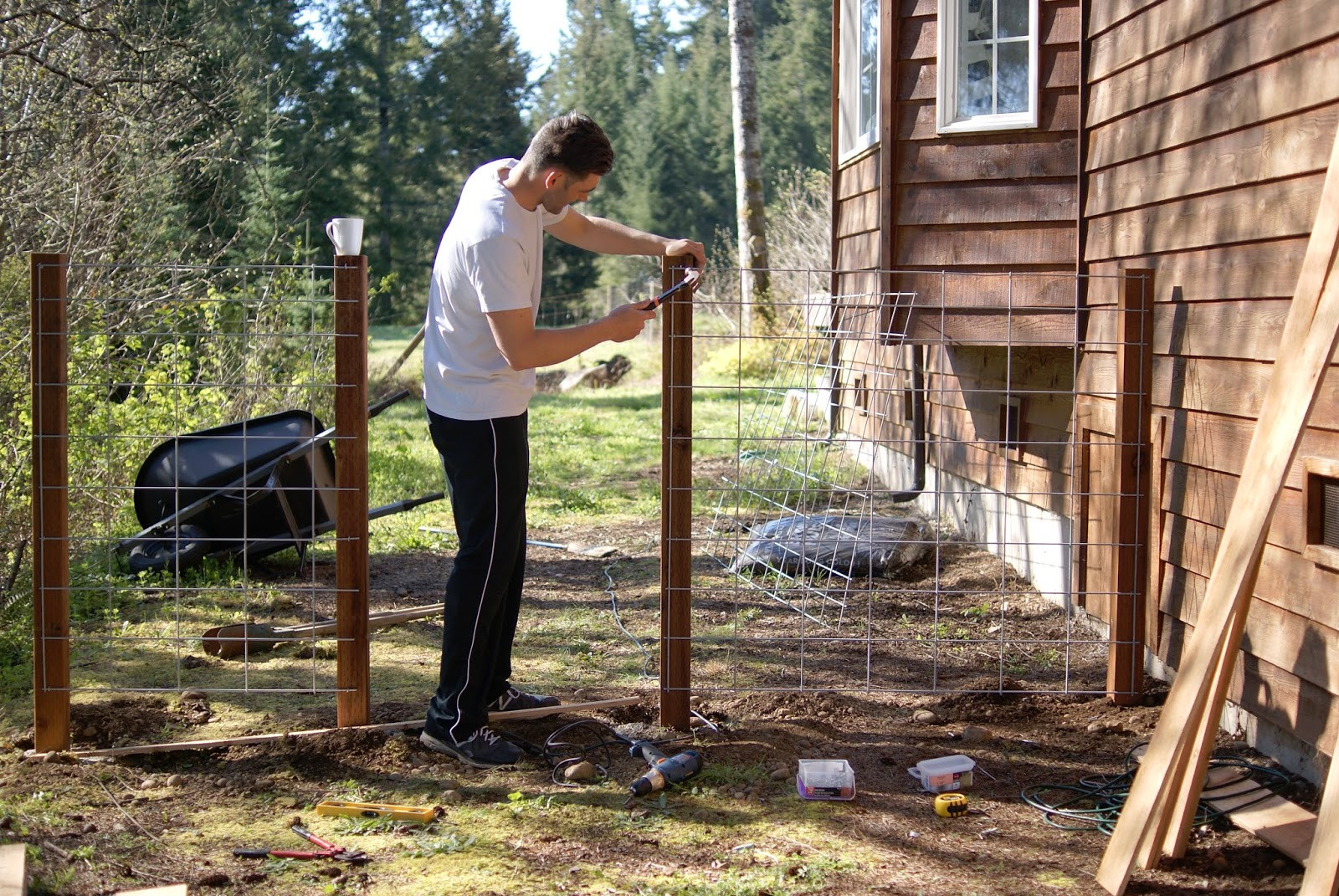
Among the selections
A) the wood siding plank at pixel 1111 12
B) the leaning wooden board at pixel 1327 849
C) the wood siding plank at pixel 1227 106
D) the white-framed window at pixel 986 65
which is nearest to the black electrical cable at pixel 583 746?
the leaning wooden board at pixel 1327 849

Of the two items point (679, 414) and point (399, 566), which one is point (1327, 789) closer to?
point (679, 414)

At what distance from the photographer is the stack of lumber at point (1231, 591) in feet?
9.44

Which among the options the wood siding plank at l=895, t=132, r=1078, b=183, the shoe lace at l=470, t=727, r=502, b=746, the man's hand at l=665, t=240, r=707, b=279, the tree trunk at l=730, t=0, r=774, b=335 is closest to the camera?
the shoe lace at l=470, t=727, r=502, b=746

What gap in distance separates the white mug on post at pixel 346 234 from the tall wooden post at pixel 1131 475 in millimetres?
2757

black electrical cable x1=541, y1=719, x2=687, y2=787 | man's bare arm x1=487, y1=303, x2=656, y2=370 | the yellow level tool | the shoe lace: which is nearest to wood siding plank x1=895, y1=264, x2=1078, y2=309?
man's bare arm x1=487, y1=303, x2=656, y2=370

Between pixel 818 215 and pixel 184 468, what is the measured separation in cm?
1420

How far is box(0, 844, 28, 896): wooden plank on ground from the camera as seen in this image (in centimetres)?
263

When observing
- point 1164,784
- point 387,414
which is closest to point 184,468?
point 1164,784

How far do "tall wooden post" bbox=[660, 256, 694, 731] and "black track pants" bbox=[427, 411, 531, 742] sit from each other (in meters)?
0.54

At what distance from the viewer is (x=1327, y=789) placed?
2566 millimetres

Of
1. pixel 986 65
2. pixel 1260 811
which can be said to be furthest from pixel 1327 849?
pixel 986 65

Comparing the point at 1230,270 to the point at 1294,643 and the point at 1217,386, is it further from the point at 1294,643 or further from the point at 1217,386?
the point at 1294,643

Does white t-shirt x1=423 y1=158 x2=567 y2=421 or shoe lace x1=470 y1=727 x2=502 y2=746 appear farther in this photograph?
shoe lace x1=470 y1=727 x2=502 y2=746

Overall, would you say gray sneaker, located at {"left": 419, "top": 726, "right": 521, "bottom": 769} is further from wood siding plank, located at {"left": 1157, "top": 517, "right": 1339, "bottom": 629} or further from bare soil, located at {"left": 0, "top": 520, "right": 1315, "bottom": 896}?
wood siding plank, located at {"left": 1157, "top": 517, "right": 1339, "bottom": 629}
